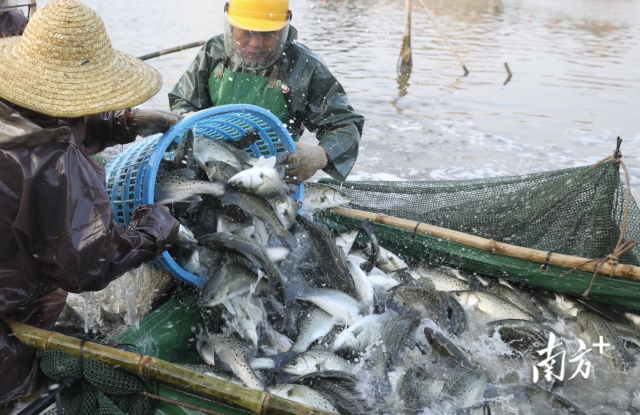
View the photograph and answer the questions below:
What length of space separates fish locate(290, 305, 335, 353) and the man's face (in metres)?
2.20

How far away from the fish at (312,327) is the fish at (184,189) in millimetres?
884

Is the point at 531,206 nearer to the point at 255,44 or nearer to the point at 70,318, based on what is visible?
the point at 255,44

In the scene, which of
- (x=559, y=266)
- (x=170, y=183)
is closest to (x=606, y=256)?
(x=559, y=266)

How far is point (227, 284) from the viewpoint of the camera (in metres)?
2.87

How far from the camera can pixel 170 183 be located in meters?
2.98

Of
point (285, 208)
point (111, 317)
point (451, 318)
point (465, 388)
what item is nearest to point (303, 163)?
point (285, 208)

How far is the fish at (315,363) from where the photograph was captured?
2836mm

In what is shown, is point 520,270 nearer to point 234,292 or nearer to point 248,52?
point 234,292

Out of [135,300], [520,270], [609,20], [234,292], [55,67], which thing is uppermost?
[55,67]

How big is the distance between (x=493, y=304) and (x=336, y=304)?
1.28 meters

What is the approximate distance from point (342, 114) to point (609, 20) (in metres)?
28.4

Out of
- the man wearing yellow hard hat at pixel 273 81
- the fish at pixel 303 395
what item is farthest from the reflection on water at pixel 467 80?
the fish at pixel 303 395

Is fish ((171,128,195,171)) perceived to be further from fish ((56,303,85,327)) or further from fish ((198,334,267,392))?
fish ((56,303,85,327))

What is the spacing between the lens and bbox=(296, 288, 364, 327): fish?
10.7 ft
